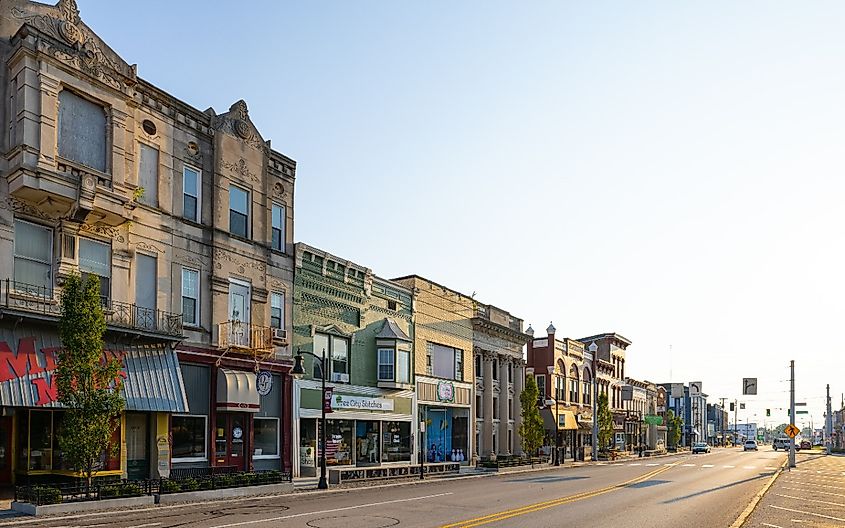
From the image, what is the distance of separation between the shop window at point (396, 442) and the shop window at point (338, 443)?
10.9 ft

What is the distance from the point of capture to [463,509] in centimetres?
2311

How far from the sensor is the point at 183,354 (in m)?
30.1

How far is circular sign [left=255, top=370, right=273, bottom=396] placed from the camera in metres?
33.3

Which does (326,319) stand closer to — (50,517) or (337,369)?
(337,369)

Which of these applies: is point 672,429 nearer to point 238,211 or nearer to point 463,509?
point 238,211

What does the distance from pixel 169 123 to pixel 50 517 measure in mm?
15508

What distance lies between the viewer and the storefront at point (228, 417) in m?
30.3

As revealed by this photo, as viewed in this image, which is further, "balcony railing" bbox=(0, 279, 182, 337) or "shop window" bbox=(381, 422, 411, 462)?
"shop window" bbox=(381, 422, 411, 462)

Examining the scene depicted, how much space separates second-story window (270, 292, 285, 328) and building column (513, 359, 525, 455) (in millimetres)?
28790

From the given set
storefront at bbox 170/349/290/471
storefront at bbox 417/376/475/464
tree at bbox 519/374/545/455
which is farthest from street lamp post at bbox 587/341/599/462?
storefront at bbox 170/349/290/471

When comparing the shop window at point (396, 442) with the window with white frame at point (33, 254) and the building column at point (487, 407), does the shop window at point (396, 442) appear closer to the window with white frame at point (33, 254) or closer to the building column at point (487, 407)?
the building column at point (487, 407)

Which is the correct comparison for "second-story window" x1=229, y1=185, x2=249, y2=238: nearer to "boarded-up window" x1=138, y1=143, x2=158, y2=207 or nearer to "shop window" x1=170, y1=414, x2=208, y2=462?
"boarded-up window" x1=138, y1=143, x2=158, y2=207

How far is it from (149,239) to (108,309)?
3.37 metres

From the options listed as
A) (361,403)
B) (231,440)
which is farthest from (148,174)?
(361,403)
